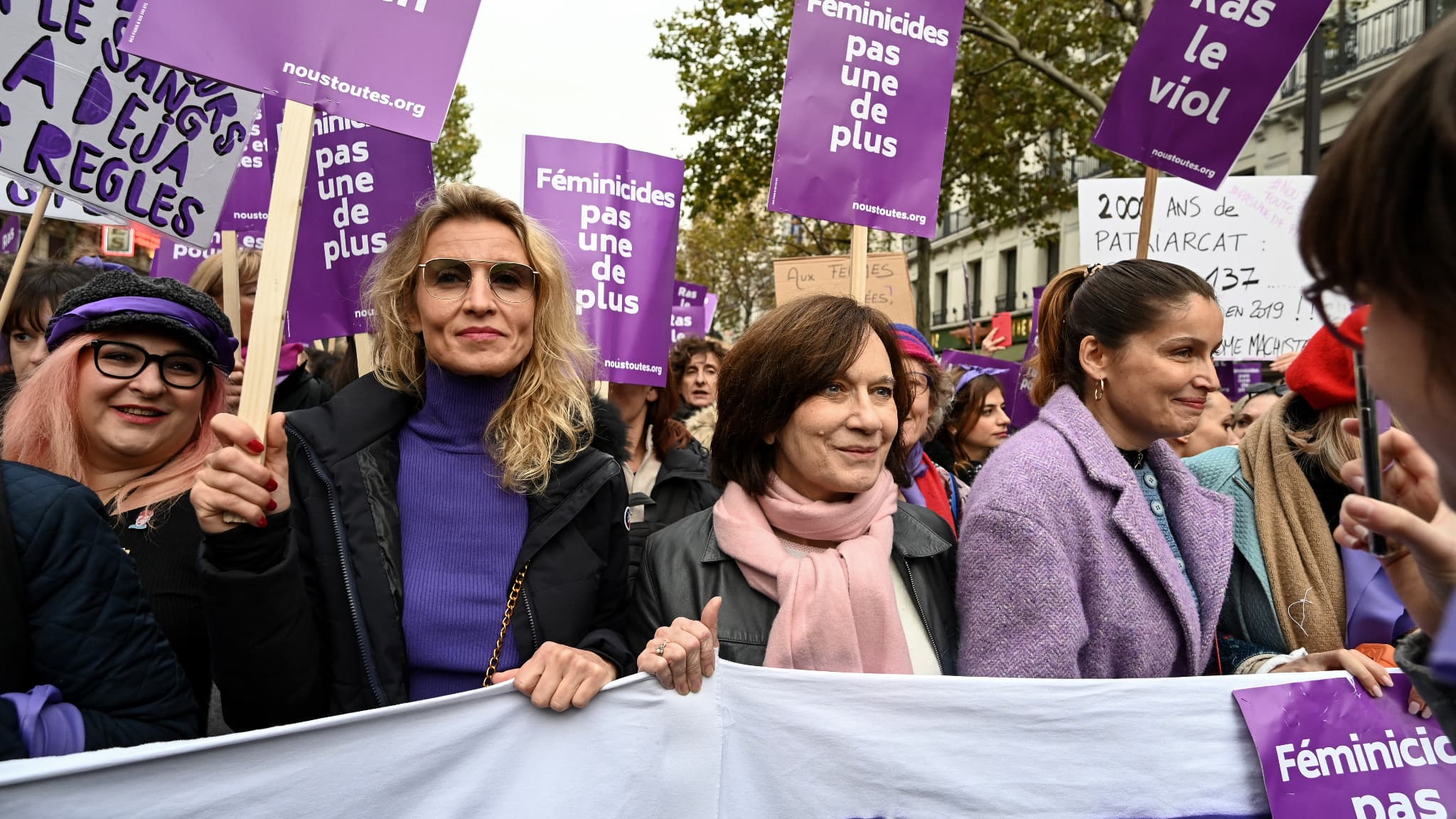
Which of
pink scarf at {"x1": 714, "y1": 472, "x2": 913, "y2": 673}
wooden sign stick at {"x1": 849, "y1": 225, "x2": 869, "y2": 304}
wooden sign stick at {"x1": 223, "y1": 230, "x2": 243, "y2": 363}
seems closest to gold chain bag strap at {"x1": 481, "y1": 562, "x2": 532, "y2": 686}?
pink scarf at {"x1": 714, "y1": 472, "x2": 913, "y2": 673}

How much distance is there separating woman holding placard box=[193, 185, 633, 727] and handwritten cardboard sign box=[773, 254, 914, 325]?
5619mm

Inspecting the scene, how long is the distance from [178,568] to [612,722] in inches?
40.1

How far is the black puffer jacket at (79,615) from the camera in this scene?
5.50 ft

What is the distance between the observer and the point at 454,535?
215 centimetres

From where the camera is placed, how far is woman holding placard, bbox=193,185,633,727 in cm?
180

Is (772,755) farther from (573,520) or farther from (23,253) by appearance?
(23,253)

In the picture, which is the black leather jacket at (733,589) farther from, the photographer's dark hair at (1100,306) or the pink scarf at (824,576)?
the photographer's dark hair at (1100,306)

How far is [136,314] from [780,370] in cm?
142

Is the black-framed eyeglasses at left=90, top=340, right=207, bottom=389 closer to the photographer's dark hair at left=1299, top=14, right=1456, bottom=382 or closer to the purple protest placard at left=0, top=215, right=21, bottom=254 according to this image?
the photographer's dark hair at left=1299, top=14, right=1456, bottom=382

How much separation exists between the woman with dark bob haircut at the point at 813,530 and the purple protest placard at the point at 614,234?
1676 millimetres

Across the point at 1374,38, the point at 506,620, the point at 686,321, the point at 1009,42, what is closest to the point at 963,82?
the point at 1009,42

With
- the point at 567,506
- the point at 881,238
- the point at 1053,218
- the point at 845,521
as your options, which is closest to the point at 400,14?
the point at 567,506

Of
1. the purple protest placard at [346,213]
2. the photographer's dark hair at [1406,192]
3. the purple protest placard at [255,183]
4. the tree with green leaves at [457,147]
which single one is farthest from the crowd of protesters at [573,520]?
the tree with green leaves at [457,147]

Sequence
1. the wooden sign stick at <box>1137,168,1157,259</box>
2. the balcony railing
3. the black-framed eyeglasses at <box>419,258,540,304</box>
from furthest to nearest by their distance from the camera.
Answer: the balcony railing, the wooden sign stick at <box>1137,168,1157,259</box>, the black-framed eyeglasses at <box>419,258,540,304</box>
